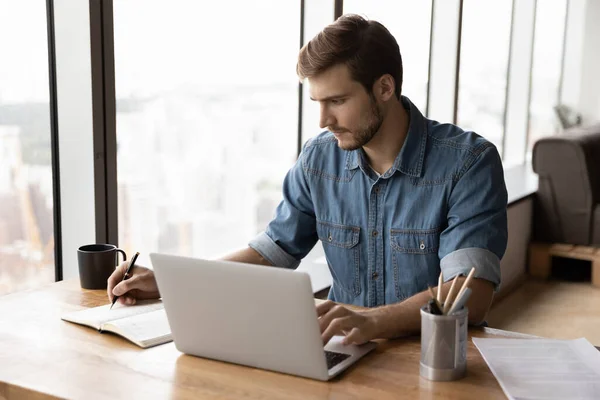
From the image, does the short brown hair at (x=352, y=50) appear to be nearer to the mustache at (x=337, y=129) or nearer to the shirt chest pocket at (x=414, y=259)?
the mustache at (x=337, y=129)

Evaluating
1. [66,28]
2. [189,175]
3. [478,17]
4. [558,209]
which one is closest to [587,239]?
[558,209]

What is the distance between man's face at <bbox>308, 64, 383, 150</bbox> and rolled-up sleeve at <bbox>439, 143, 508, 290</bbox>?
0.27 meters

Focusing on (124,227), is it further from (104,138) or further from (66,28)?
(66,28)

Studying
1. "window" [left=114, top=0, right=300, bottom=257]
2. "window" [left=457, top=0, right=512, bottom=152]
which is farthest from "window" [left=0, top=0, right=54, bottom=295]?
"window" [left=457, top=0, right=512, bottom=152]

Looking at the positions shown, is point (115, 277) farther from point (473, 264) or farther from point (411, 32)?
point (411, 32)

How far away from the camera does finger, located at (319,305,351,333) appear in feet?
4.96

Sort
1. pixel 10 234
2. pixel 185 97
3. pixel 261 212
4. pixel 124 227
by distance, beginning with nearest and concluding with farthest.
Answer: pixel 10 234 → pixel 124 227 → pixel 185 97 → pixel 261 212

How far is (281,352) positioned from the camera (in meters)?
1.45

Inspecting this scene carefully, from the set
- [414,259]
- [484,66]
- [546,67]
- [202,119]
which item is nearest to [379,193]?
[414,259]

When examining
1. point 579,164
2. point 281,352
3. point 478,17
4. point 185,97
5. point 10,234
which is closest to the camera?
point 281,352

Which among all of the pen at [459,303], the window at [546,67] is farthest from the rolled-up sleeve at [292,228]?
the window at [546,67]

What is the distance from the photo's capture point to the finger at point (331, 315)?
59.6 inches

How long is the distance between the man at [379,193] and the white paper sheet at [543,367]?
21 centimetres

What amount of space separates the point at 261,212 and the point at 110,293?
161 cm
